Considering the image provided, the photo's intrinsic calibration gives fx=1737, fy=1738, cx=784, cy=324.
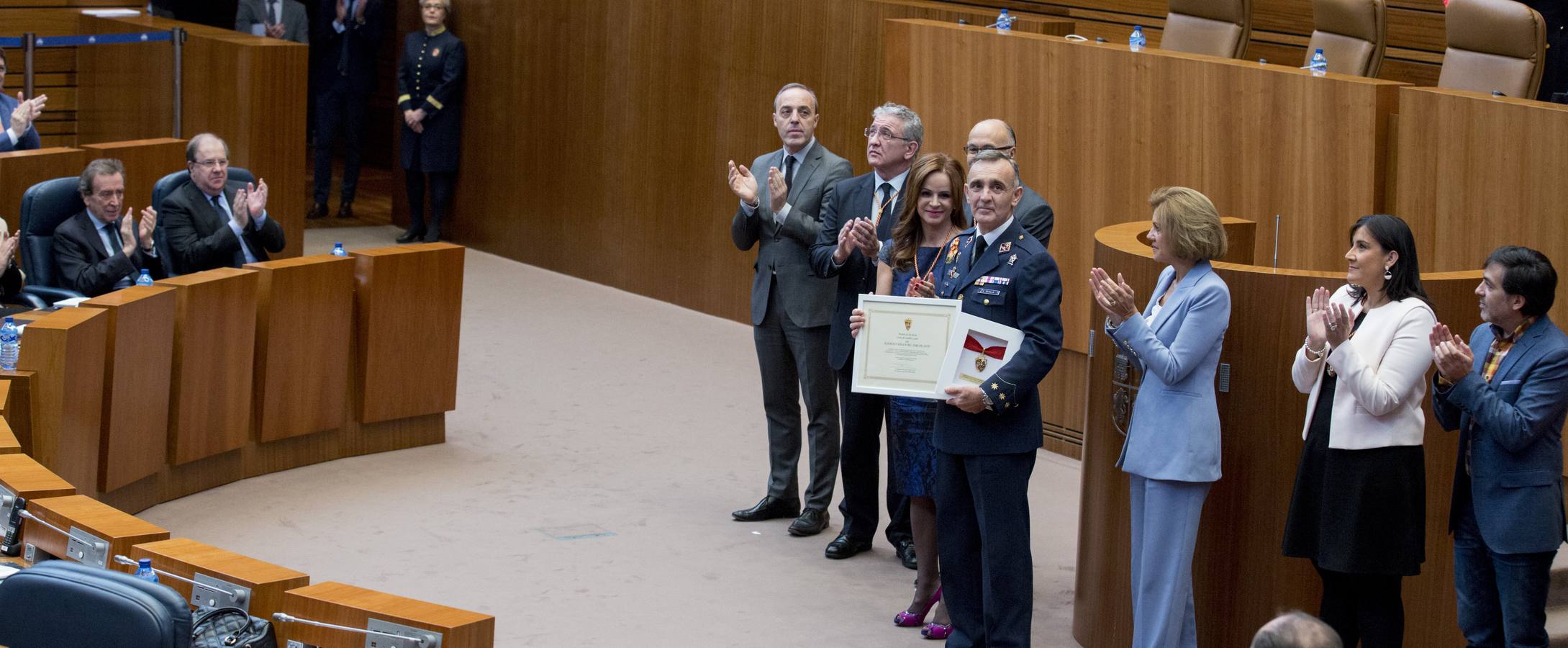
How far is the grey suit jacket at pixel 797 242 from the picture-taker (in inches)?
224

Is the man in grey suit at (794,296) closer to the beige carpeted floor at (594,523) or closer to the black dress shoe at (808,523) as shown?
the black dress shoe at (808,523)

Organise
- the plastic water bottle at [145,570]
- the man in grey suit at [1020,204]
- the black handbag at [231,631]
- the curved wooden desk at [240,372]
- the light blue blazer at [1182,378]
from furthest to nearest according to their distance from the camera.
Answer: the curved wooden desk at [240,372] → the man in grey suit at [1020,204] → the light blue blazer at [1182,378] → the plastic water bottle at [145,570] → the black handbag at [231,631]

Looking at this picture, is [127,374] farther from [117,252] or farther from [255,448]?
[117,252]

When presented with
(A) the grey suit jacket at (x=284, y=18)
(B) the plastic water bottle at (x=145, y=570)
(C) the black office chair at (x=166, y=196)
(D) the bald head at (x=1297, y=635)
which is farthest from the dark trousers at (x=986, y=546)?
(A) the grey suit jacket at (x=284, y=18)

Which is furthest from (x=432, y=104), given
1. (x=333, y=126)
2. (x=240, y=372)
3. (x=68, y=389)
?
(x=68, y=389)

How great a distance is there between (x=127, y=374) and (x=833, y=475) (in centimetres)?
233

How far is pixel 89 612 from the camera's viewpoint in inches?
109

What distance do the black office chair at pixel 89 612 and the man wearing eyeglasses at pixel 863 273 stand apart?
2.55m

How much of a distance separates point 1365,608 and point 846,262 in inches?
74.7

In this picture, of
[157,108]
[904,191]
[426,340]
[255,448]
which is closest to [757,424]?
[426,340]

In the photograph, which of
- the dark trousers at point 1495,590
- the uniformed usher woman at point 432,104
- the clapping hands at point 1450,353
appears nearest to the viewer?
the clapping hands at point 1450,353

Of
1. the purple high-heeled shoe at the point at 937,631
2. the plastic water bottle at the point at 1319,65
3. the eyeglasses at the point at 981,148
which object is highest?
the plastic water bottle at the point at 1319,65

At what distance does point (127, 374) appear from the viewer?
18.4 ft

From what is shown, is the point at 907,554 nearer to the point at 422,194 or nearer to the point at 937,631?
the point at 937,631
